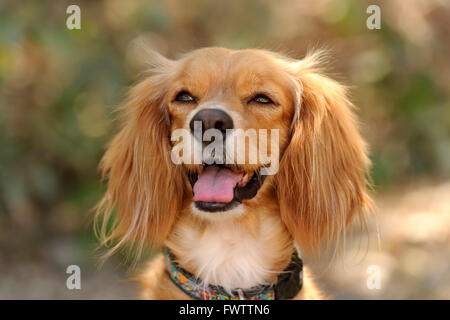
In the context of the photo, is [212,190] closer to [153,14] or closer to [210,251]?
[210,251]

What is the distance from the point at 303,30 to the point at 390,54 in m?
0.93

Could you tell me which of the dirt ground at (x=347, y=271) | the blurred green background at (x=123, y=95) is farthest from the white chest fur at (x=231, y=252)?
the dirt ground at (x=347, y=271)

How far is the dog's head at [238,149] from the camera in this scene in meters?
2.71

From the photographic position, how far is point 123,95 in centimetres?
→ 460

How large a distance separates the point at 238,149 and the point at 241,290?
2.49 ft

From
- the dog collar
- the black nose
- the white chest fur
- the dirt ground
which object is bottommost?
the dirt ground

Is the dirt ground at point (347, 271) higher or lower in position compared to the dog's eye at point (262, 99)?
lower

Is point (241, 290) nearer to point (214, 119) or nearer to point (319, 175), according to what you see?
point (319, 175)

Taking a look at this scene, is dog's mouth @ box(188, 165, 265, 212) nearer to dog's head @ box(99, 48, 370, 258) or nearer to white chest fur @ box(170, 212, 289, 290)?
dog's head @ box(99, 48, 370, 258)

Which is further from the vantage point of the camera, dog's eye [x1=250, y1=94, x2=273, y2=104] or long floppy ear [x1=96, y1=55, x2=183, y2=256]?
long floppy ear [x1=96, y1=55, x2=183, y2=256]

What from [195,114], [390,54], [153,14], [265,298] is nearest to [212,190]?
[195,114]

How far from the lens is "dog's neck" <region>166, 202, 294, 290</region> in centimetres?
296

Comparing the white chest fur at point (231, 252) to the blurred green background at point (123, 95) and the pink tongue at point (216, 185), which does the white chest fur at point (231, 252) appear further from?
the blurred green background at point (123, 95)

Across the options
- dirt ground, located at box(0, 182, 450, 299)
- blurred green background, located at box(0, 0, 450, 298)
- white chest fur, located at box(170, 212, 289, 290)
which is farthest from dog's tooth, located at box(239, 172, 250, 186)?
dirt ground, located at box(0, 182, 450, 299)
